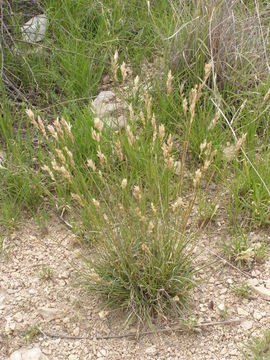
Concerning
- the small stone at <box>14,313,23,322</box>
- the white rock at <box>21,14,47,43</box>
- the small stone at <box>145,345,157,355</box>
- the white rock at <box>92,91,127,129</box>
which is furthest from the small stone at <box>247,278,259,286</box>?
the white rock at <box>21,14,47,43</box>

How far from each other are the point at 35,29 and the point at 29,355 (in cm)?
246

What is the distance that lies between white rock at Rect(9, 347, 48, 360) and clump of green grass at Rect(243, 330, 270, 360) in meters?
0.87

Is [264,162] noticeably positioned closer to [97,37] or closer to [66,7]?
[97,37]

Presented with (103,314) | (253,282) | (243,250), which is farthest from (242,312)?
(103,314)

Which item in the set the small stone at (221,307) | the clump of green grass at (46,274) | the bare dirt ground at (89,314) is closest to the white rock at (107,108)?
the bare dirt ground at (89,314)

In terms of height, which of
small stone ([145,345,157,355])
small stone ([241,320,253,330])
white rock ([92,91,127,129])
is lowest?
small stone ([241,320,253,330])

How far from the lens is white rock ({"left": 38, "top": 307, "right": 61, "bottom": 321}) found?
2.46m

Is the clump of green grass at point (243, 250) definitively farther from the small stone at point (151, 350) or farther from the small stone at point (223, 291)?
the small stone at point (151, 350)

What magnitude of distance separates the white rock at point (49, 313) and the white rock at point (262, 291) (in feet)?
3.07

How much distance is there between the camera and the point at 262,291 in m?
2.45

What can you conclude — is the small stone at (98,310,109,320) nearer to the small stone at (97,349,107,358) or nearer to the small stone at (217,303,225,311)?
the small stone at (97,349,107,358)

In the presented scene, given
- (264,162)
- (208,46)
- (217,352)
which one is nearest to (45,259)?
(217,352)

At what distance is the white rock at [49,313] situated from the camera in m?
2.46

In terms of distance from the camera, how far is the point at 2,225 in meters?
2.93
